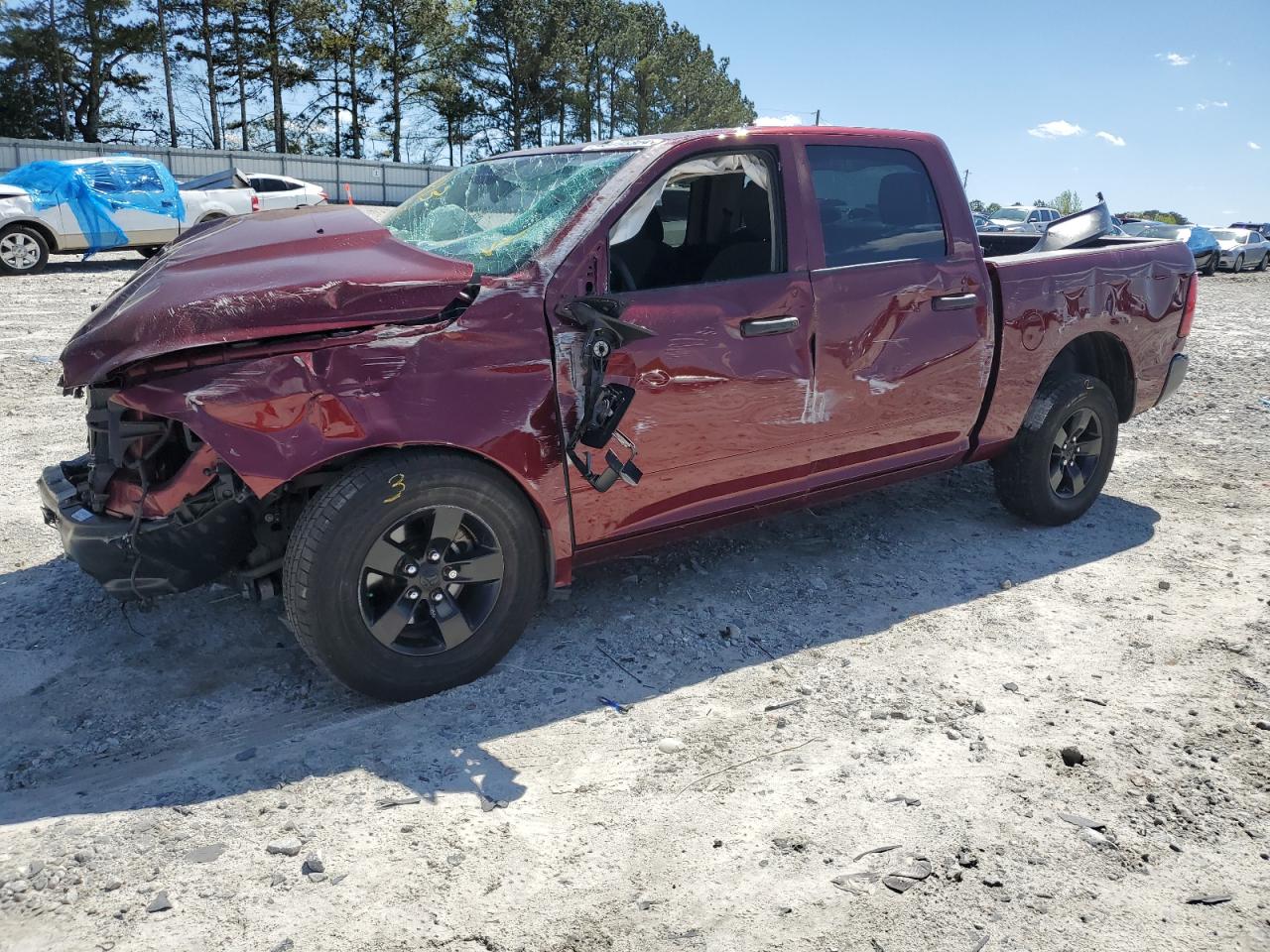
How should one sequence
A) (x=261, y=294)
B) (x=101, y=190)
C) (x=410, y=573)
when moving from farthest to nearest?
(x=101, y=190), (x=410, y=573), (x=261, y=294)

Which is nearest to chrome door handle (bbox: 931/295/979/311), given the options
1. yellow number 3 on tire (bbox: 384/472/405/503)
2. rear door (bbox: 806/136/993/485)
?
rear door (bbox: 806/136/993/485)

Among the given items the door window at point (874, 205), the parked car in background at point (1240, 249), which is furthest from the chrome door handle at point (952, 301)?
the parked car in background at point (1240, 249)

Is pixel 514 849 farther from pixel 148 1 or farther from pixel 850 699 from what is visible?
pixel 148 1

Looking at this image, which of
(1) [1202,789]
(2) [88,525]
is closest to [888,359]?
(1) [1202,789]

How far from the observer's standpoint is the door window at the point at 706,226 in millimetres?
3768

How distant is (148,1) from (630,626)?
44.9 m

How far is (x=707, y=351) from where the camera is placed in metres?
3.70

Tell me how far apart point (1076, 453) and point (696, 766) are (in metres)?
3.19

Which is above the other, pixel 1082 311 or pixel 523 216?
pixel 523 216

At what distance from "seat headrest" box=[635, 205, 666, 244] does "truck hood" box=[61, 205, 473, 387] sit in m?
0.75

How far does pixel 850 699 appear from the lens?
3.52 m

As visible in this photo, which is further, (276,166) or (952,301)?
(276,166)

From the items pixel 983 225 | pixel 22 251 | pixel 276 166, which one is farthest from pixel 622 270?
pixel 276 166

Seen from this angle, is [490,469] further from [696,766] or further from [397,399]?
[696,766]
